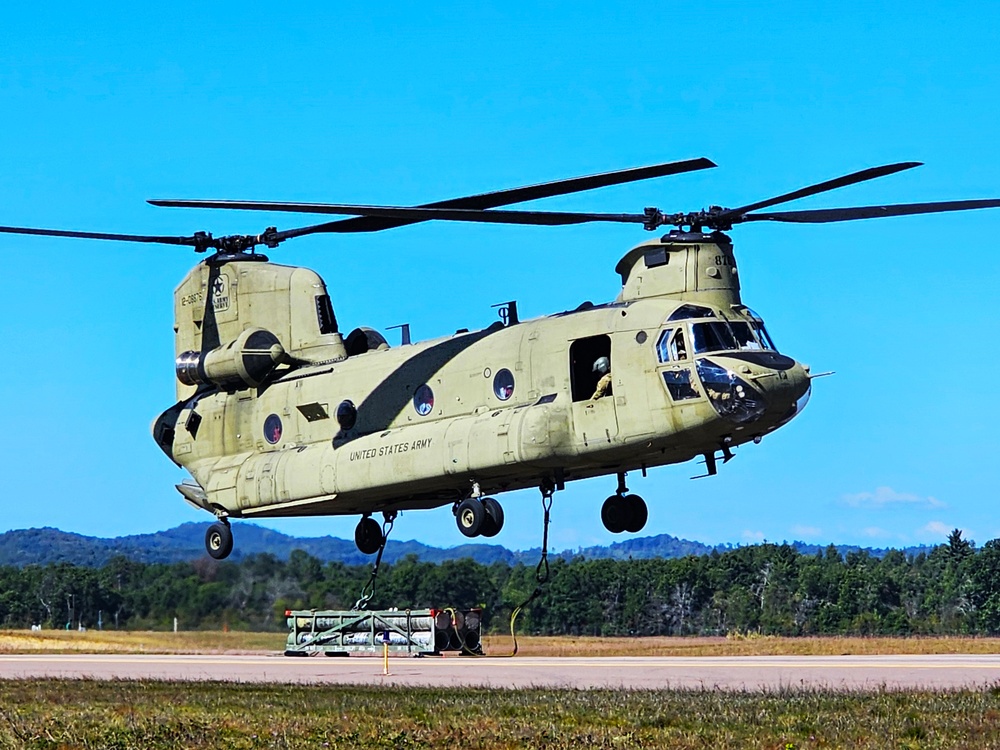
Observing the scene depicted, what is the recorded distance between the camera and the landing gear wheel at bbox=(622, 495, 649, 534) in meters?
29.2

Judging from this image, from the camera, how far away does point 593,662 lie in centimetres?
3092

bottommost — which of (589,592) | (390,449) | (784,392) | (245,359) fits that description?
(589,592)

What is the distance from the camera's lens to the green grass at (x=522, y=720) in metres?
16.7

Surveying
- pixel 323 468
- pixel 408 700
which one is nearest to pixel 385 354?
pixel 323 468

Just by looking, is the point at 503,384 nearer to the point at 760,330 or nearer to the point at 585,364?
the point at 585,364

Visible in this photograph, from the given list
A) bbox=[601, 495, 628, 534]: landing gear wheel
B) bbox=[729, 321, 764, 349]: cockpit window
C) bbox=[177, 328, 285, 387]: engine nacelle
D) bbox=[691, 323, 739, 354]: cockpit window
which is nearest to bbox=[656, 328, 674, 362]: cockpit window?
bbox=[691, 323, 739, 354]: cockpit window

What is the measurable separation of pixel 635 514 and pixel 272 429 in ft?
28.5

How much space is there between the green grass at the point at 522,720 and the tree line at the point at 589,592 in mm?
22992

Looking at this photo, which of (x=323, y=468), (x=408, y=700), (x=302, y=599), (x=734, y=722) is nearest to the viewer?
(x=734, y=722)

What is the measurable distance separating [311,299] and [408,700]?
14716 millimetres

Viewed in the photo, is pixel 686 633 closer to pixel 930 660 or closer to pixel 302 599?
pixel 302 599

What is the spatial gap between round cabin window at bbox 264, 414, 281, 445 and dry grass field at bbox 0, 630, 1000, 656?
924 centimetres

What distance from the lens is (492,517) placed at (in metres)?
28.9

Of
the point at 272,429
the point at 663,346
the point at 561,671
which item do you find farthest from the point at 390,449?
the point at 663,346
